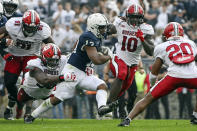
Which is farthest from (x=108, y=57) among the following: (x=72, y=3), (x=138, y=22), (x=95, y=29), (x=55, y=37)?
(x=72, y=3)

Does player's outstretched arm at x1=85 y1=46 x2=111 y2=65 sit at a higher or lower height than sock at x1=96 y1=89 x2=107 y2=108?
higher

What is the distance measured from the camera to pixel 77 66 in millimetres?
9773

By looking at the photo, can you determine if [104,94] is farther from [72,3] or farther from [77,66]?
[72,3]

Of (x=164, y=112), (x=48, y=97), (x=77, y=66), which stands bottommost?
(x=164, y=112)

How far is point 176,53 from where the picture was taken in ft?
28.2

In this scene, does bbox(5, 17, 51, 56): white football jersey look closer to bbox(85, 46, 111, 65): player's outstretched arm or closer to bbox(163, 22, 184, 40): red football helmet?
bbox(85, 46, 111, 65): player's outstretched arm

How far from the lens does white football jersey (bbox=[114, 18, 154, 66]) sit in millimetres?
11047

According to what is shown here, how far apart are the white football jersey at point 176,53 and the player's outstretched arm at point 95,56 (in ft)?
3.59

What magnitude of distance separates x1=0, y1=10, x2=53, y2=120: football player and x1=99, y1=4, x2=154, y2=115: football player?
141cm

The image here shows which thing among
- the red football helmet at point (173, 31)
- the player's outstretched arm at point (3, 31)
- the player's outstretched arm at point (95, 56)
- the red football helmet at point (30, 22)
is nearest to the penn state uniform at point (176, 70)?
the red football helmet at point (173, 31)

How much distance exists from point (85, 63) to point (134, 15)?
156 centimetres

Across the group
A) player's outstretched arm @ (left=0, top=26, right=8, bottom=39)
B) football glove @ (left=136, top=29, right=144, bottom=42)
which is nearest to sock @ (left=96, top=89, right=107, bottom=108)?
football glove @ (left=136, top=29, right=144, bottom=42)

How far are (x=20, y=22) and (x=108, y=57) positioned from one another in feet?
6.50

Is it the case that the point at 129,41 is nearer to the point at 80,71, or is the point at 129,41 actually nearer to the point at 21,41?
the point at 80,71
